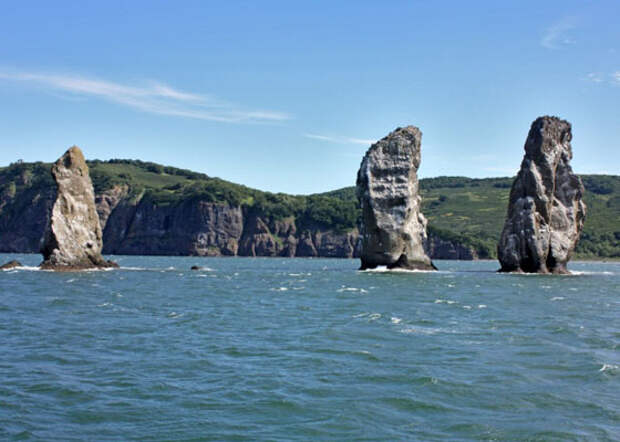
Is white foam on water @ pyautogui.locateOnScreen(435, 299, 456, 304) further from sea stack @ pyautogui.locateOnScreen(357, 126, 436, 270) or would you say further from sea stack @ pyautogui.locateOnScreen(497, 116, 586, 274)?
sea stack @ pyautogui.locateOnScreen(357, 126, 436, 270)

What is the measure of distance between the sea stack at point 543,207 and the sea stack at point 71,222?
4709cm


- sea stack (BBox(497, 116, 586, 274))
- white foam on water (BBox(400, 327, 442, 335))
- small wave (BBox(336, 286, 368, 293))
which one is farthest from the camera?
sea stack (BBox(497, 116, 586, 274))

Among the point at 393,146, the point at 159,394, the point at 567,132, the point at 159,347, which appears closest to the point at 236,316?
the point at 159,347

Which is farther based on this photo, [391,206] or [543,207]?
[391,206]

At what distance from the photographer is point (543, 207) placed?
76.6 metres

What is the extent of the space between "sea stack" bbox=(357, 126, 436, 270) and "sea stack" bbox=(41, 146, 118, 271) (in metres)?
32.3

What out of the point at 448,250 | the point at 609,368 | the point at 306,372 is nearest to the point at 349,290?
the point at 609,368

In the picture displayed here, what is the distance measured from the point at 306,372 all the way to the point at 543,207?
6333 centimetres

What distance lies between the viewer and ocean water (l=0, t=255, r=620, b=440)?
1461 cm

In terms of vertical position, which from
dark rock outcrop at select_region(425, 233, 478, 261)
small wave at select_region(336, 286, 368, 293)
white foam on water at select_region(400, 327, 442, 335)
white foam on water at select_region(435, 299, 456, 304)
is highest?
dark rock outcrop at select_region(425, 233, 478, 261)

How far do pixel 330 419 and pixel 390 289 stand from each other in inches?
1423

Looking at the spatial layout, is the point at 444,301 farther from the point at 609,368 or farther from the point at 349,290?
the point at 609,368

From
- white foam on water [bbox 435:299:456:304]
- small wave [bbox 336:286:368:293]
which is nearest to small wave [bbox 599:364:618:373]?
white foam on water [bbox 435:299:456:304]

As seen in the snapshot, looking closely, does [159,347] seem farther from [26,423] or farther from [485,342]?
[485,342]
